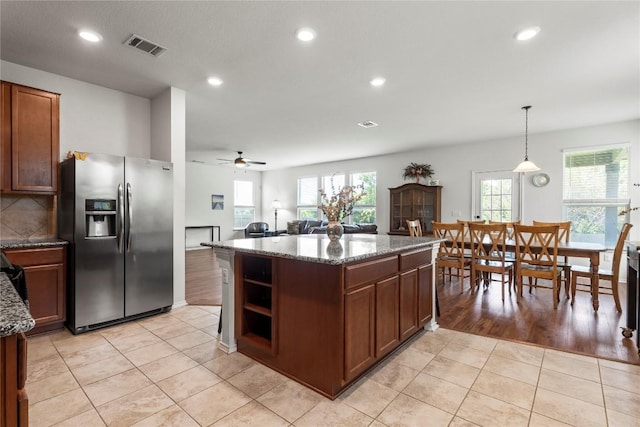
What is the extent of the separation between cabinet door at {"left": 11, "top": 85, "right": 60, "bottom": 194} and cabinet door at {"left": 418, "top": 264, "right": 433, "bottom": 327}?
374 cm

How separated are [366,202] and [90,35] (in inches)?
271

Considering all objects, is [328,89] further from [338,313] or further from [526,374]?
[526,374]

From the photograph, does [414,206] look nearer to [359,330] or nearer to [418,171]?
[418,171]

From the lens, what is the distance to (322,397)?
6.54ft

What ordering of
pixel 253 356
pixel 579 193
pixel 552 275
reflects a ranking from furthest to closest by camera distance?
pixel 579 193, pixel 552 275, pixel 253 356

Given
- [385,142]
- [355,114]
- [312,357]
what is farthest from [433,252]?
[385,142]

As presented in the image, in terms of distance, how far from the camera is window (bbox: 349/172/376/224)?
8.40 m

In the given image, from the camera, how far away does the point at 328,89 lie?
3777mm

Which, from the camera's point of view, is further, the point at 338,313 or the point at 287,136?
the point at 287,136

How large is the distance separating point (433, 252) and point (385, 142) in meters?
4.00

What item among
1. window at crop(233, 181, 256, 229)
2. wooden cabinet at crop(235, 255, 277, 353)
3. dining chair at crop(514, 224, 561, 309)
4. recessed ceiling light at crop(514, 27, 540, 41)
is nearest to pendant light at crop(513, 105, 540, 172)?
dining chair at crop(514, 224, 561, 309)

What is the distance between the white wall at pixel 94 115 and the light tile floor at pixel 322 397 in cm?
214

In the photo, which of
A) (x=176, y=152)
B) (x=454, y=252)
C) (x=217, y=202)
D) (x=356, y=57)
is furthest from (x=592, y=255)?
(x=217, y=202)

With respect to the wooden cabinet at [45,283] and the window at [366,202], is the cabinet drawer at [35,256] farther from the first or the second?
the window at [366,202]
